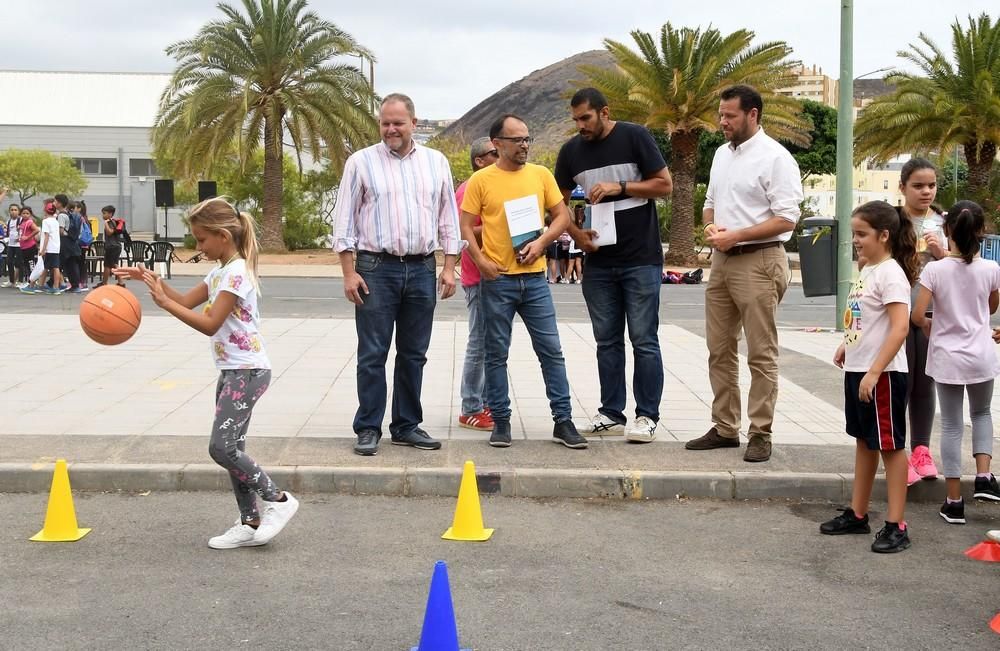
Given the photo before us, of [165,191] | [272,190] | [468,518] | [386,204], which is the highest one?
[165,191]

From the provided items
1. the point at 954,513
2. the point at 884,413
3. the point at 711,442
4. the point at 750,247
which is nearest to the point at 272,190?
the point at 711,442

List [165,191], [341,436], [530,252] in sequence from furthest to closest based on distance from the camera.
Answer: [165,191]
[341,436]
[530,252]

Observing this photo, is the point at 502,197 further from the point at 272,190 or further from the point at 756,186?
the point at 272,190

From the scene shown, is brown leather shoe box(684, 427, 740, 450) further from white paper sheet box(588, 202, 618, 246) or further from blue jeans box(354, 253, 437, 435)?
blue jeans box(354, 253, 437, 435)

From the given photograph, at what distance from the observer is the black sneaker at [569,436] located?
686 centimetres

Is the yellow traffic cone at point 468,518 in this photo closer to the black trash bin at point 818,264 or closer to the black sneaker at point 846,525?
the black sneaker at point 846,525

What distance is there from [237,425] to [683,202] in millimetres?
29800

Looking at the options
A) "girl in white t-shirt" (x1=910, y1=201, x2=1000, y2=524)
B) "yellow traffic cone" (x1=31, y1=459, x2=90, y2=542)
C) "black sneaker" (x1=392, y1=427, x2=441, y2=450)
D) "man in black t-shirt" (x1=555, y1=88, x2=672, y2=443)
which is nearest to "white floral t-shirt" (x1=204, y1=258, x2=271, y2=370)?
"yellow traffic cone" (x1=31, y1=459, x2=90, y2=542)

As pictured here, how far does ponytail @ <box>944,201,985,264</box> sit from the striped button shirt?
2.81 m

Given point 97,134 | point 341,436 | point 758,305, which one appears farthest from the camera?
point 97,134

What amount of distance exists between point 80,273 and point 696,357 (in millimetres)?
14474

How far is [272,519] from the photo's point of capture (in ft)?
17.0

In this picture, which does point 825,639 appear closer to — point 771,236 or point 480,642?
point 480,642

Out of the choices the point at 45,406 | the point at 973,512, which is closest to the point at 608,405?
the point at 973,512
